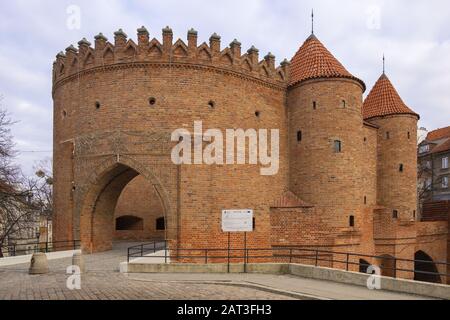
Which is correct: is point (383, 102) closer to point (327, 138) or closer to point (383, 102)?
point (383, 102)

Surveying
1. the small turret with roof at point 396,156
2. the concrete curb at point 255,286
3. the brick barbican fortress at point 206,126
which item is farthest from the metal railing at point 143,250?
the small turret with roof at point 396,156

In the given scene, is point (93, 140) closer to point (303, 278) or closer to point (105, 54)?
point (105, 54)

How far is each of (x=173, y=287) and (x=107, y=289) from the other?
1.44 metres

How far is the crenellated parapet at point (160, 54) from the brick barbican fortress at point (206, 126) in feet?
0.14

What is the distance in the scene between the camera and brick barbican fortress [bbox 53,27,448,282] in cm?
1558

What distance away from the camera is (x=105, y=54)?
640 inches

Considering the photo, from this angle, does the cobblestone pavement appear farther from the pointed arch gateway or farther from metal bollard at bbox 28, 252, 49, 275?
the pointed arch gateway

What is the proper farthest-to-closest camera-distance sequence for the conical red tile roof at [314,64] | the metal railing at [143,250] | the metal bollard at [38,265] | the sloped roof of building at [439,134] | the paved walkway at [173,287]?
the sloped roof of building at [439,134]
the conical red tile roof at [314,64]
the metal railing at [143,250]
the metal bollard at [38,265]
the paved walkway at [173,287]

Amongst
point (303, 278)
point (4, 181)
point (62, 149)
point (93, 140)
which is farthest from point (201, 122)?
point (4, 181)

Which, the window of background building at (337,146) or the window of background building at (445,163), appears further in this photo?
the window of background building at (445,163)

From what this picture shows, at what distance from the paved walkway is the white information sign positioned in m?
1.32

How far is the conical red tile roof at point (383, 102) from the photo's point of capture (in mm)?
21562

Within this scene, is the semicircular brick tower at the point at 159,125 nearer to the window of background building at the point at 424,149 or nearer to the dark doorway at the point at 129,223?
the dark doorway at the point at 129,223

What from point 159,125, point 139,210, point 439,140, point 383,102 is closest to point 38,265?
point 159,125
